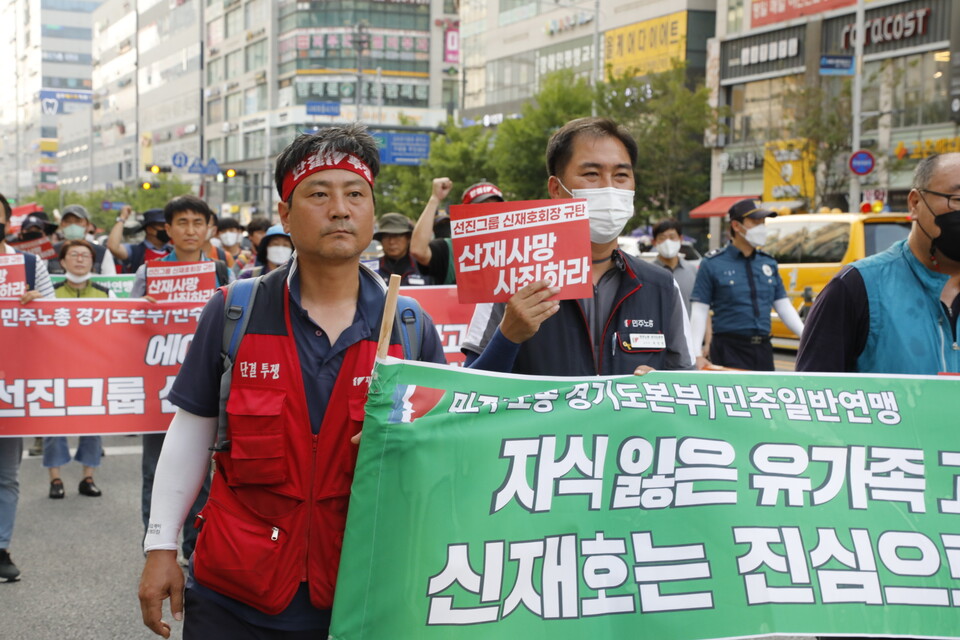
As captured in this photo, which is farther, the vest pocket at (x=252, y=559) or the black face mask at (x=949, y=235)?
the black face mask at (x=949, y=235)

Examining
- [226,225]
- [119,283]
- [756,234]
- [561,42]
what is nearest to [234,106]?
[561,42]

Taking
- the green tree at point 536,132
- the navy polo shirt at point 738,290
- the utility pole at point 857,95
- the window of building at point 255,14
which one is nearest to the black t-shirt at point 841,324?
the navy polo shirt at point 738,290

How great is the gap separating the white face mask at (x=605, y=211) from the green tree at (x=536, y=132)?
36951 millimetres

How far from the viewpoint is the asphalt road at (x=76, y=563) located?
17.9ft

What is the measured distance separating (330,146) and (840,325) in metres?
1.57

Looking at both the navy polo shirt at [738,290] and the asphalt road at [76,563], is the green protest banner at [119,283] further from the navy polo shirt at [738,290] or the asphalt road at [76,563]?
the navy polo shirt at [738,290]

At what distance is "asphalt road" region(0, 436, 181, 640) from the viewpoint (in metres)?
5.47

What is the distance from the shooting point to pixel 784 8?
40281 mm

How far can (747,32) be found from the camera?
41812 mm

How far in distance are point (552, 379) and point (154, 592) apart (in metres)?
1.14

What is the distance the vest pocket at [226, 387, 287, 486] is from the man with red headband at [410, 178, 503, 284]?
4809mm

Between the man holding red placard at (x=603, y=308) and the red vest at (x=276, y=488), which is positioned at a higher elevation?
the man holding red placard at (x=603, y=308)

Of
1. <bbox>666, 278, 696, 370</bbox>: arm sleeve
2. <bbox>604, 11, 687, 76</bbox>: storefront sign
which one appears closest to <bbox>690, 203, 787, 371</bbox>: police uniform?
<bbox>666, 278, 696, 370</bbox>: arm sleeve

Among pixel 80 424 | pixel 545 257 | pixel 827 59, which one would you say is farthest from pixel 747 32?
pixel 545 257
